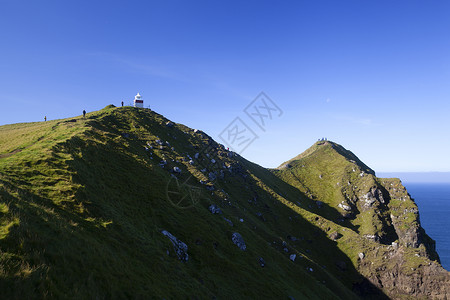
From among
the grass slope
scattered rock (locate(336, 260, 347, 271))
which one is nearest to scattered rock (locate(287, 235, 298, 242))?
the grass slope

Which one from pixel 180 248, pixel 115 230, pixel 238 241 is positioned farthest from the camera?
pixel 238 241

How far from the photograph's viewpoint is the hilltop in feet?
56.9

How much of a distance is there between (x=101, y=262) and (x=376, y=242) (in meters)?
113

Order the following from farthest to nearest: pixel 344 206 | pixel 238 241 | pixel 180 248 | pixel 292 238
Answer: pixel 344 206, pixel 292 238, pixel 238 241, pixel 180 248

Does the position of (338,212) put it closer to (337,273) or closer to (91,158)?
(337,273)

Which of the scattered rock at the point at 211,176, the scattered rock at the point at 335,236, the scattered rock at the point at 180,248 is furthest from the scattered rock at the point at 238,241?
the scattered rock at the point at 335,236

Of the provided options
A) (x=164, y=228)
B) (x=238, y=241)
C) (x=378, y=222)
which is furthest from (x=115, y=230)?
(x=378, y=222)

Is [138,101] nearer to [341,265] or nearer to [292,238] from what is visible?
[292,238]

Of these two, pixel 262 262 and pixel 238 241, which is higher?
pixel 238 241

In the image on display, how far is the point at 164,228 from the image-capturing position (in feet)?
118

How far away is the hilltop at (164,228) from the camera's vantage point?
17328mm

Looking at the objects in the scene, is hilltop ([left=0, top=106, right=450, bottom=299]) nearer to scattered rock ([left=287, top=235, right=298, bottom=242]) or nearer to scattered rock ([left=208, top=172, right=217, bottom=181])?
scattered rock ([left=287, top=235, right=298, bottom=242])

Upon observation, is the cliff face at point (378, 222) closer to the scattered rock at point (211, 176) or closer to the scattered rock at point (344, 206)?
the scattered rock at point (344, 206)

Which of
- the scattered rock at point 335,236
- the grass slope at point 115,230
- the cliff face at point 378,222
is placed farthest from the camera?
the scattered rock at point 335,236
